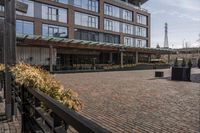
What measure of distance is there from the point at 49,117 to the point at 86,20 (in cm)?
4222

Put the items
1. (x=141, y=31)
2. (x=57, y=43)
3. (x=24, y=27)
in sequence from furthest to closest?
(x=141, y=31)
(x=24, y=27)
(x=57, y=43)

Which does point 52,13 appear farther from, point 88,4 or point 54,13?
point 88,4

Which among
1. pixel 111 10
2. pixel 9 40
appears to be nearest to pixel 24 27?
pixel 111 10

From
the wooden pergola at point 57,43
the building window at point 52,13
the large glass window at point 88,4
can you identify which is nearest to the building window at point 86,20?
the large glass window at point 88,4

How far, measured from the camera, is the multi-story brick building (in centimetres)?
3512

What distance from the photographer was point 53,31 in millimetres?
39031

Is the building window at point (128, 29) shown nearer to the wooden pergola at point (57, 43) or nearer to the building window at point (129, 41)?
the building window at point (129, 41)

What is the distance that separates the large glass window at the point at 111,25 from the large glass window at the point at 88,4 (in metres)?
3.48

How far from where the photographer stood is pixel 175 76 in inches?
861

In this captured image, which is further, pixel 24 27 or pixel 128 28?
pixel 128 28

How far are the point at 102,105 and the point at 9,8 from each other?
4228 mm

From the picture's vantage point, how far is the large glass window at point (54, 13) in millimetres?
38094

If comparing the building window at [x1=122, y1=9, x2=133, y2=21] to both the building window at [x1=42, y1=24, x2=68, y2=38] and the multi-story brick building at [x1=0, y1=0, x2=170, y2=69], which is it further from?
the building window at [x1=42, y1=24, x2=68, y2=38]

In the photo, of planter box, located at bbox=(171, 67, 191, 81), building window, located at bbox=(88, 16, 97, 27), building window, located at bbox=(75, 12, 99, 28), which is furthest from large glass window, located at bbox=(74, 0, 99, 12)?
planter box, located at bbox=(171, 67, 191, 81)
